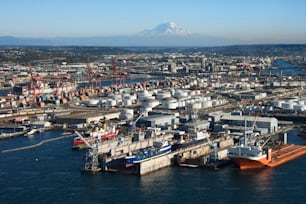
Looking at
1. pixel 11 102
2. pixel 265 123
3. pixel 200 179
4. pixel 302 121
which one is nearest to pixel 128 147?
pixel 200 179

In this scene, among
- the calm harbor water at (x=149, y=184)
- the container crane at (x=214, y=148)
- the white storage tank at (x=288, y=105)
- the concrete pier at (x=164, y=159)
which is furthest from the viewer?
the white storage tank at (x=288, y=105)

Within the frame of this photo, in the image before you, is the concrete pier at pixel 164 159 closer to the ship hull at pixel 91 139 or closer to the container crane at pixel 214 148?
the container crane at pixel 214 148

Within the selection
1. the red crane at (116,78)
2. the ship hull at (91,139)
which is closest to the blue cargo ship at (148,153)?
the ship hull at (91,139)

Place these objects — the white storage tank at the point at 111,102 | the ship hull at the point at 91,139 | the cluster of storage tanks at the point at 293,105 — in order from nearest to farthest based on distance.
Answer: the ship hull at the point at 91,139
the cluster of storage tanks at the point at 293,105
the white storage tank at the point at 111,102

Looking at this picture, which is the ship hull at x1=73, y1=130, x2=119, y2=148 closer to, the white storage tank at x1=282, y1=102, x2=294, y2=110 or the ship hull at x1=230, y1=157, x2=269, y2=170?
the ship hull at x1=230, y1=157, x2=269, y2=170

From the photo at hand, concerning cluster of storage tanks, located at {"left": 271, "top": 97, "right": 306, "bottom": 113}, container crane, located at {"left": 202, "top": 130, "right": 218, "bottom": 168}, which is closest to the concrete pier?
container crane, located at {"left": 202, "top": 130, "right": 218, "bottom": 168}

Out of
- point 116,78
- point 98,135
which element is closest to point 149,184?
point 98,135
